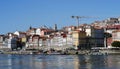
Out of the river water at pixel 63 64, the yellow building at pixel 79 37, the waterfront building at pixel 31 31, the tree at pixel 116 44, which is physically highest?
the waterfront building at pixel 31 31

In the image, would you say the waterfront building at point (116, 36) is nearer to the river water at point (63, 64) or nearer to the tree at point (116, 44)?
the tree at point (116, 44)

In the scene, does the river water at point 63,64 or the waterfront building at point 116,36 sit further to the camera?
the waterfront building at point 116,36

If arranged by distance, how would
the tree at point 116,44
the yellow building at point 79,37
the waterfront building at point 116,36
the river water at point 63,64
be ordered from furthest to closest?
the yellow building at point 79,37, the waterfront building at point 116,36, the tree at point 116,44, the river water at point 63,64

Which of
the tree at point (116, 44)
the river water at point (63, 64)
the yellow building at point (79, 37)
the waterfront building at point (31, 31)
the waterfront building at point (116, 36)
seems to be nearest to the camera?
the river water at point (63, 64)

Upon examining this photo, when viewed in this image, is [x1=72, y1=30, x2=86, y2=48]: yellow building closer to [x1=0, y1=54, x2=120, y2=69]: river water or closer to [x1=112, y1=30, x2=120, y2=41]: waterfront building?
[x1=112, y1=30, x2=120, y2=41]: waterfront building

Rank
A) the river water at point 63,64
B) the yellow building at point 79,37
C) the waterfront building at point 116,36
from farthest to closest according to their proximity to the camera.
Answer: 1. the yellow building at point 79,37
2. the waterfront building at point 116,36
3. the river water at point 63,64

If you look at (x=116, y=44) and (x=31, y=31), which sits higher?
(x=31, y=31)

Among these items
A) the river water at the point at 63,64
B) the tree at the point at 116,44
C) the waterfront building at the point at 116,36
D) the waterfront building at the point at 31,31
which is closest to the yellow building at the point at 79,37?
the waterfront building at the point at 116,36

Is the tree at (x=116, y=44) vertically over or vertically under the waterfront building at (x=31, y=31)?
under

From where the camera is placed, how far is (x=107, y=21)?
130875 mm

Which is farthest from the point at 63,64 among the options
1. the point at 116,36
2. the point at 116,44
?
the point at 116,36

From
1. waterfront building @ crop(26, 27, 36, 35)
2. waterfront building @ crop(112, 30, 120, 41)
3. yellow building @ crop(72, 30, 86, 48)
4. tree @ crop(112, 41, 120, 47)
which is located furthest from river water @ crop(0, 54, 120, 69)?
waterfront building @ crop(26, 27, 36, 35)

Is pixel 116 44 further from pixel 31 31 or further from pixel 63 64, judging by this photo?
pixel 31 31

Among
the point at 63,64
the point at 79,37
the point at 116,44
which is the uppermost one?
the point at 79,37
